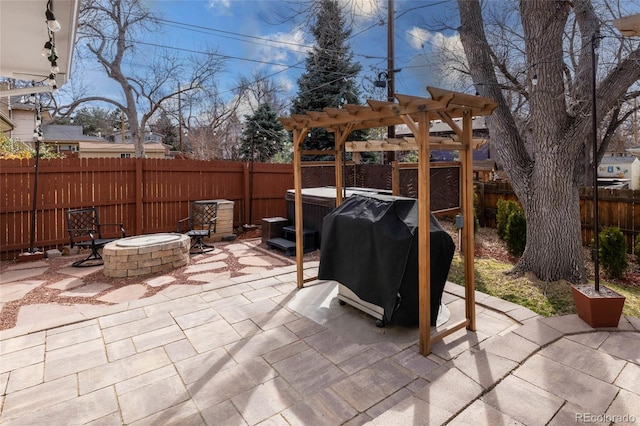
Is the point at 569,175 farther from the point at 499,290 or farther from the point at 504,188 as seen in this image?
the point at 504,188

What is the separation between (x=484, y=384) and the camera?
2.21 metres

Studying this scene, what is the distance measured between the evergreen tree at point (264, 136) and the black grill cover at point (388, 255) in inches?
497

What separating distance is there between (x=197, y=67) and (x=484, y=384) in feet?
53.0

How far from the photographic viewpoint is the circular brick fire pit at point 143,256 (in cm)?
459

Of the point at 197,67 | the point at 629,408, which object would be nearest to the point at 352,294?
the point at 629,408

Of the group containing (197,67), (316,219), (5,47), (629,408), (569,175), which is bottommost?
(629,408)

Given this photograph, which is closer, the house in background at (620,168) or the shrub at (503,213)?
the shrub at (503,213)

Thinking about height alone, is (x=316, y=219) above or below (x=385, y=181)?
below

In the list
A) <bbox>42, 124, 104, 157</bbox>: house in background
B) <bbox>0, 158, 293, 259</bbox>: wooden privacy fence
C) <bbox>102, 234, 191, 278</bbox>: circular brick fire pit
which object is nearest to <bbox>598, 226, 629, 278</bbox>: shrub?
<bbox>102, 234, 191, 278</bbox>: circular brick fire pit

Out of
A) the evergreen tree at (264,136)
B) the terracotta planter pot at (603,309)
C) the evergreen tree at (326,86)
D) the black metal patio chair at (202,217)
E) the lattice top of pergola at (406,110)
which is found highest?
the evergreen tree at (326,86)

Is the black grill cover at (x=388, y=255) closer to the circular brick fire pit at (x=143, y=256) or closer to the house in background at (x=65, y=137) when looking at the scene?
the circular brick fire pit at (x=143, y=256)

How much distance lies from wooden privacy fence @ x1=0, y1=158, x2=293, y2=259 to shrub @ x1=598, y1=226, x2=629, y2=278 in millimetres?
6486

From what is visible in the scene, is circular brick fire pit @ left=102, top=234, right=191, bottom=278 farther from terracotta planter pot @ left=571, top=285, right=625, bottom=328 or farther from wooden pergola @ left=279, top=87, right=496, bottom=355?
terracotta planter pot @ left=571, top=285, right=625, bottom=328

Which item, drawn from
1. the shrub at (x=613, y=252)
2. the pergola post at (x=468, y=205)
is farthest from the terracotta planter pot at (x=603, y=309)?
the shrub at (x=613, y=252)
